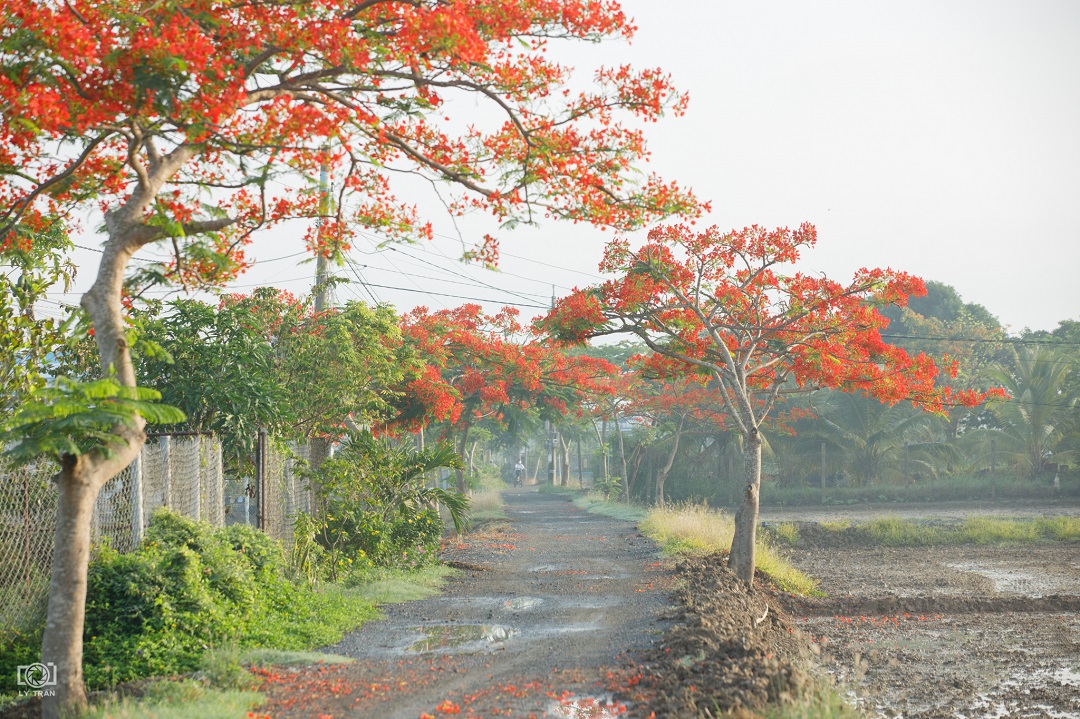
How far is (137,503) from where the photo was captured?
8953mm

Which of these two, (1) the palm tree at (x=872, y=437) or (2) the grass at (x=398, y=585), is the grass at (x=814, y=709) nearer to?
(2) the grass at (x=398, y=585)

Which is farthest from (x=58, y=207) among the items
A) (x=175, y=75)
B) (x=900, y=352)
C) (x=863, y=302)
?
(x=900, y=352)

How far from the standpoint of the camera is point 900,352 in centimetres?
1469

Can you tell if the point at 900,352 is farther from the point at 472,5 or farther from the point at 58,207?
the point at 58,207

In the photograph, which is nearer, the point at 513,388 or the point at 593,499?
the point at 513,388

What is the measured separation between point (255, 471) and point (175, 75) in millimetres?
6796

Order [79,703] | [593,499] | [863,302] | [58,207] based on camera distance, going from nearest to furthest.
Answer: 1. [79,703]
2. [58,207]
3. [863,302]
4. [593,499]

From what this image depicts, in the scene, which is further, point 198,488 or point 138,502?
point 198,488

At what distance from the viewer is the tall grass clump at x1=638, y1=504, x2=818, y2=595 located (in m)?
14.4

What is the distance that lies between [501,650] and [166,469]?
3.88 metres

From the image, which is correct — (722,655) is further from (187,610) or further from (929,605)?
(929,605)

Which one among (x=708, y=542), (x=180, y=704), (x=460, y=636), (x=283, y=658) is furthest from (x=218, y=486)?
(x=708, y=542)

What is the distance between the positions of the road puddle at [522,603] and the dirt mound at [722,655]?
1.75 metres

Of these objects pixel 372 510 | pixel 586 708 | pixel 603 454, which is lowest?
pixel 586 708
